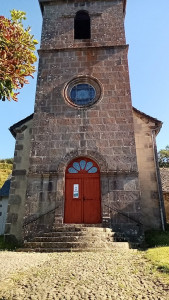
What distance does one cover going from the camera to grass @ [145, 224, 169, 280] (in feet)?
16.4

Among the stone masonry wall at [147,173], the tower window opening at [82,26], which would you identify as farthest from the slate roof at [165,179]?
the tower window opening at [82,26]

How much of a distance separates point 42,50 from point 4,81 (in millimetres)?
10227

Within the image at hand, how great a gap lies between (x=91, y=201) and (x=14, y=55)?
23.1 feet

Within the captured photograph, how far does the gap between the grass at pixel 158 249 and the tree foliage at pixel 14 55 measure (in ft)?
13.9

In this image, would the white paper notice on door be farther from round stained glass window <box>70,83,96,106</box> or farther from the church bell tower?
round stained glass window <box>70,83,96,106</box>

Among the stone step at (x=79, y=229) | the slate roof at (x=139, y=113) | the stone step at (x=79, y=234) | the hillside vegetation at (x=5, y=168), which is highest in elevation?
the hillside vegetation at (x=5, y=168)

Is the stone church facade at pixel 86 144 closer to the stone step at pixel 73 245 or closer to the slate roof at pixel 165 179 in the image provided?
the stone step at pixel 73 245

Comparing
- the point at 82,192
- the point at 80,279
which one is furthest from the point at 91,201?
the point at 80,279

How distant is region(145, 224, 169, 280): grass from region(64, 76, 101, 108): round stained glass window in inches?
248

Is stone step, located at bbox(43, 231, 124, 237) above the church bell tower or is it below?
below

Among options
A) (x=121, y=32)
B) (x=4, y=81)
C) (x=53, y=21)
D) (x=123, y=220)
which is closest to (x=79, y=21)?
(x=53, y=21)

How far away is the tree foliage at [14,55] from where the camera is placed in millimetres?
3570

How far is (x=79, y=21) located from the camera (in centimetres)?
1448

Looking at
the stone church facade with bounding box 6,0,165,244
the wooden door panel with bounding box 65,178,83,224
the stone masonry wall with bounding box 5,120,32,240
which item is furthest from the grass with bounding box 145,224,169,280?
the stone masonry wall with bounding box 5,120,32,240
